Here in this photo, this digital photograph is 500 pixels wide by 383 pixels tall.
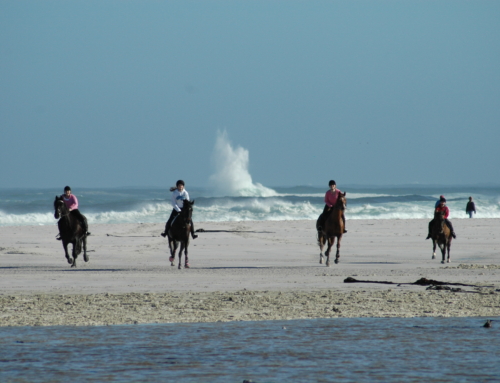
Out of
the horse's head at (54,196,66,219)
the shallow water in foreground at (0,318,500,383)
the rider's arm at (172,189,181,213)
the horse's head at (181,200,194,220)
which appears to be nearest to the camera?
the shallow water in foreground at (0,318,500,383)

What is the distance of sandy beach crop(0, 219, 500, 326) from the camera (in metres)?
10.5

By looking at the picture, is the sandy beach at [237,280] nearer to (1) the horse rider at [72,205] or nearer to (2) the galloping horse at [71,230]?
(2) the galloping horse at [71,230]

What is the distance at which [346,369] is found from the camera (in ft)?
24.3

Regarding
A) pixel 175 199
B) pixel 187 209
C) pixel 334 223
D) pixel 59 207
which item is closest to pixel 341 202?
pixel 334 223

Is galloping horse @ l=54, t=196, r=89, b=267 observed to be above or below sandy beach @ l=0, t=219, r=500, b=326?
above

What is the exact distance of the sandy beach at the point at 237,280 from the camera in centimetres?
1055

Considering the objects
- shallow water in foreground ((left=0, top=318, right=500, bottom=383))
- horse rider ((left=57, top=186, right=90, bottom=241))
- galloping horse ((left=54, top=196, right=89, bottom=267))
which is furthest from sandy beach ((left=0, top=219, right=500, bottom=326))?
horse rider ((left=57, top=186, right=90, bottom=241))

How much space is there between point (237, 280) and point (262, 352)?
641 centimetres

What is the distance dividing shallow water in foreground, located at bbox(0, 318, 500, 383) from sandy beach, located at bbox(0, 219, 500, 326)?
70 centimetres

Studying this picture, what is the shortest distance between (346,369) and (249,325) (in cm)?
243

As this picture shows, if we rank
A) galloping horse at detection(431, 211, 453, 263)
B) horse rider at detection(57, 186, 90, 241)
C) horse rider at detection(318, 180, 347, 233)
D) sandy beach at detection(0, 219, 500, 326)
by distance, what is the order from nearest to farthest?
1. sandy beach at detection(0, 219, 500, 326)
2. horse rider at detection(57, 186, 90, 241)
3. horse rider at detection(318, 180, 347, 233)
4. galloping horse at detection(431, 211, 453, 263)

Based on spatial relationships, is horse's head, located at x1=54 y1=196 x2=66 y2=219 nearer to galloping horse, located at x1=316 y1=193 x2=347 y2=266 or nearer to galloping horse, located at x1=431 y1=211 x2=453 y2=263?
galloping horse, located at x1=316 y1=193 x2=347 y2=266

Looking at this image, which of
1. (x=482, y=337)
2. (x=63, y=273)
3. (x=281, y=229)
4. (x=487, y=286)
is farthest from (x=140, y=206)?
(x=482, y=337)

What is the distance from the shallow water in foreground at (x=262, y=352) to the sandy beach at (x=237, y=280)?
700 millimetres
